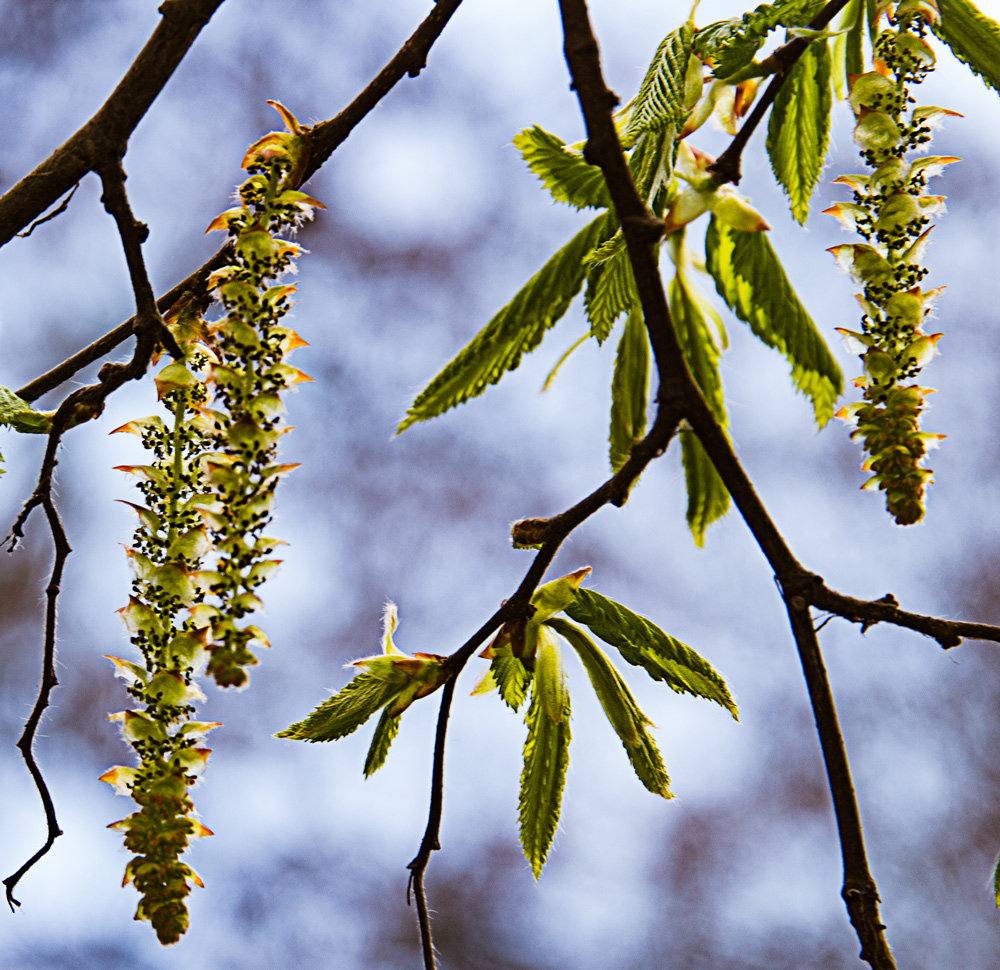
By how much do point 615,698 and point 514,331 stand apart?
16cm

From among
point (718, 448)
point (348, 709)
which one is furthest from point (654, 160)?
point (348, 709)

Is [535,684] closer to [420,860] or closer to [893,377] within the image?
[420,860]

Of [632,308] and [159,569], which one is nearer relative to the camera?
[159,569]

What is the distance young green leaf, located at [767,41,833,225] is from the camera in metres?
0.39

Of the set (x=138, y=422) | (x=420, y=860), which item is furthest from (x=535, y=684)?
(x=138, y=422)

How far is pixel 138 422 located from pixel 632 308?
0.19 m

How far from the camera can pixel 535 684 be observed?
1.28 ft

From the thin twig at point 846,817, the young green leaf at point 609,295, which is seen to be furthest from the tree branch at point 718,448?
the young green leaf at point 609,295

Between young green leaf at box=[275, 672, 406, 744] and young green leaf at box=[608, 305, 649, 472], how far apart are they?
132mm

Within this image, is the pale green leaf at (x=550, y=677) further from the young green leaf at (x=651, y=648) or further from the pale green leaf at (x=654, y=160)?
the pale green leaf at (x=654, y=160)

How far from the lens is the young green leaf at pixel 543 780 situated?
0.39m

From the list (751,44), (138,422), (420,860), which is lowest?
(420,860)

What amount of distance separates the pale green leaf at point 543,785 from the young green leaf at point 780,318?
6.1 inches

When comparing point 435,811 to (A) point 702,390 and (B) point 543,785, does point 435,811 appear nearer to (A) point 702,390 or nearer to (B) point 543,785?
(B) point 543,785
